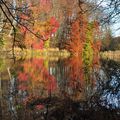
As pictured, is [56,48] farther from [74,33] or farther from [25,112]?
[25,112]

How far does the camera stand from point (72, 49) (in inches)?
1721

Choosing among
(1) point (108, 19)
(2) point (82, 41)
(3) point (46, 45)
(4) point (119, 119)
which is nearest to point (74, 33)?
(2) point (82, 41)

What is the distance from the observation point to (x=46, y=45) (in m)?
46.1

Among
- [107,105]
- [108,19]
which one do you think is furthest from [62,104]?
[108,19]

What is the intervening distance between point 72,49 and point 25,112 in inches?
1420

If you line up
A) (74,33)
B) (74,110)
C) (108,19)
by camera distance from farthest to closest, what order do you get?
(74,33), (108,19), (74,110)

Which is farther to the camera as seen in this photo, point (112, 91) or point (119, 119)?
point (112, 91)

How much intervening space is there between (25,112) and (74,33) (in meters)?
35.0

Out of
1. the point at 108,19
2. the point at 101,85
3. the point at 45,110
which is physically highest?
the point at 108,19

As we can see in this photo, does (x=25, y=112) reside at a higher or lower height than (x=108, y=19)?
lower

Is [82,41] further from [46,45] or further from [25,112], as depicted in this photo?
[25,112]

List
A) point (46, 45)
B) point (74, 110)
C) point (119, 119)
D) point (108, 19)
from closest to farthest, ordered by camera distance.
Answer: point (119, 119) < point (74, 110) < point (108, 19) < point (46, 45)

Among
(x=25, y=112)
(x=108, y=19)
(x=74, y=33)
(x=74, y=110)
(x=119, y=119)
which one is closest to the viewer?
(x=119, y=119)

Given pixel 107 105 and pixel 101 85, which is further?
pixel 101 85
